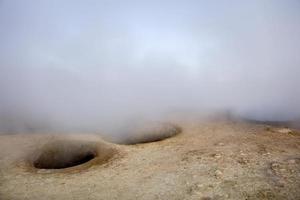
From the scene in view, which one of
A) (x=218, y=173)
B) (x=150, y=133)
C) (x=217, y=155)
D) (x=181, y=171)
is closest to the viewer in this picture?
(x=218, y=173)

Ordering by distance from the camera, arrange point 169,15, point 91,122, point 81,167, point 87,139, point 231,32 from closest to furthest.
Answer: point 81,167, point 87,139, point 91,122, point 231,32, point 169,15

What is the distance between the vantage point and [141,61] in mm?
9195

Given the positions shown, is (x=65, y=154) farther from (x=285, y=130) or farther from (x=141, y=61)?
(x=141, y=61)

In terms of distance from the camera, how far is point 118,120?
277 inches

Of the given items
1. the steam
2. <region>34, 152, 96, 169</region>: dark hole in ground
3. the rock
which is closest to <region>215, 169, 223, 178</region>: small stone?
the rock

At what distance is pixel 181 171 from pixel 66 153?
2336 mm

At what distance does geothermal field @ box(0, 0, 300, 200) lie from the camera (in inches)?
160

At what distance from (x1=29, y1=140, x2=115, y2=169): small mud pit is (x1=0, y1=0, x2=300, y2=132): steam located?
106 cm

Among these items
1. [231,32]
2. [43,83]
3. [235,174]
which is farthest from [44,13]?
[235,174]

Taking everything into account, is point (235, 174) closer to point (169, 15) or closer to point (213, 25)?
point (213, 25)

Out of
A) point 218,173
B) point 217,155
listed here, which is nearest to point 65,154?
point 217,155

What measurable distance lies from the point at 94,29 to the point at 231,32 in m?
3.55

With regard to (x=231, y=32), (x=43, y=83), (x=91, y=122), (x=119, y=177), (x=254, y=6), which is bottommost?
(x=119, y=177)

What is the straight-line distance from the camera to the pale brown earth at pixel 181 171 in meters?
3.71
